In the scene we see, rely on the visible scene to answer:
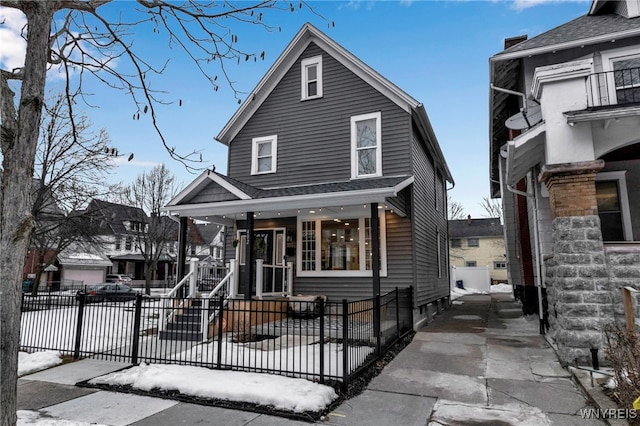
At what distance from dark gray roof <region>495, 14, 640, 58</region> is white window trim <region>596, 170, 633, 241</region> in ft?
10.6

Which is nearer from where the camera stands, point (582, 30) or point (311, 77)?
point (582, 30)

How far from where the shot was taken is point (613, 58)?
8914 mm

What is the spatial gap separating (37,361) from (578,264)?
9.98 m

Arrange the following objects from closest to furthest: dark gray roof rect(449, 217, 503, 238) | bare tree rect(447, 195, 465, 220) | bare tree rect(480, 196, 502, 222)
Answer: dark gray roof rect(449, 217, 503, 238) → bare tree rect(480, 196, 502, 222) → bare tree rect(447, 195, 465, 220)

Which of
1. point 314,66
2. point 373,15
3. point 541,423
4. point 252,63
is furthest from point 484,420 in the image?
point 314,66

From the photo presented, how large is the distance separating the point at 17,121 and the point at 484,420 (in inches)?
241

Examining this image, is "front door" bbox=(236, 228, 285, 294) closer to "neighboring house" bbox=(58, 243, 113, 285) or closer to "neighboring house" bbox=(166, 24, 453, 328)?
"neighboring house" bbox=(166, 24, 453, 328)

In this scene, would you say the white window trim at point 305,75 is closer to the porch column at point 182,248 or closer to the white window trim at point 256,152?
the white window trim at point 256,152

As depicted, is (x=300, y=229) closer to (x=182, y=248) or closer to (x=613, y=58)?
(x=182, y=248)

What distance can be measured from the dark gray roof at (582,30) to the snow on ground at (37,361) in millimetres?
11987

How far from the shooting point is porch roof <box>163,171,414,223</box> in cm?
923

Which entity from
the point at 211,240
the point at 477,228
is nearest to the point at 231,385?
the point at 477,228

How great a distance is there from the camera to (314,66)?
12.8 meters

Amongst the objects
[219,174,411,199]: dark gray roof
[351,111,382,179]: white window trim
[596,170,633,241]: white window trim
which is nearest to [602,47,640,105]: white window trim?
[596,170,633,241]: white window trim
